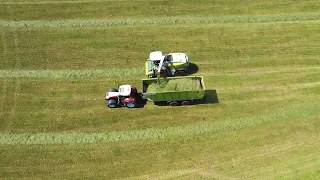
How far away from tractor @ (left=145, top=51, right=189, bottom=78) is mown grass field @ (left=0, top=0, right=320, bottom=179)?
1.52 m

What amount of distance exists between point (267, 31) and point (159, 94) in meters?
13.8

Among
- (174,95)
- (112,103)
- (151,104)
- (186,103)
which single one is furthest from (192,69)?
(112,103)

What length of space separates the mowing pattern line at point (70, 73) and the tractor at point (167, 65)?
5.08 ft

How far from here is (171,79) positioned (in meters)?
24.2

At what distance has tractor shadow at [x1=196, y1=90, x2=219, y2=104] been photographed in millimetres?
24750

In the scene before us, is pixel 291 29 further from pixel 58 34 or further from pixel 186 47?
pixel 58 34

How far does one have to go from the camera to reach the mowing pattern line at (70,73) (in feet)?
88.1

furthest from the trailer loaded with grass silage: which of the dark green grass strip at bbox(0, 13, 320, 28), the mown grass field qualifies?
the dark green grass strip at bbox(0, 13, 320, 28)

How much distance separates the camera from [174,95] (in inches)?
920

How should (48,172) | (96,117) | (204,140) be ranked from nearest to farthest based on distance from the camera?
(48,172) < (204,140) < (96,117)

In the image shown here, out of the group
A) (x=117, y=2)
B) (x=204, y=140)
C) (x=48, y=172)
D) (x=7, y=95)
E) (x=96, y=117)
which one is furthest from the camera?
(x=117, y=2)

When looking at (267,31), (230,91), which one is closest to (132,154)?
(230,91)

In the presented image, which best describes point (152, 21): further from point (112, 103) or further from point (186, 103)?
point (112, 103)

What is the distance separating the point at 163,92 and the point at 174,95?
86 cm
